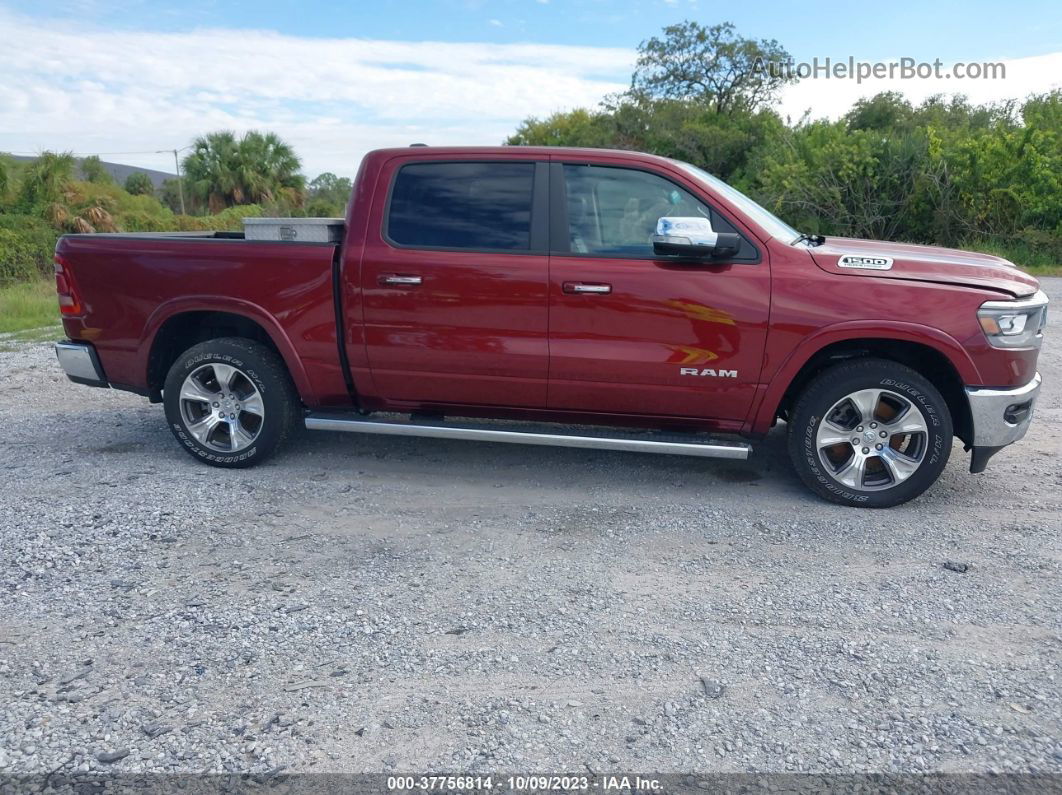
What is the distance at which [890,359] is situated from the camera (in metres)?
4.71

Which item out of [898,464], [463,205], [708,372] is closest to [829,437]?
[898,464]

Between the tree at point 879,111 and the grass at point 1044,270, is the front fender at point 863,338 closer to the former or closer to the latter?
the grass at point 1044,270

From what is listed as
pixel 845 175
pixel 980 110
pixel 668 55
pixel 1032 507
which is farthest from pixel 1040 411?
pixel 668 55

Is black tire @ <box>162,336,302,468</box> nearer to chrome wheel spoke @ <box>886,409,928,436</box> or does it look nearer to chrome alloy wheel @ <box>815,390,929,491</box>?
chrome alloy wheel @ <box>815,390,929,491</box>

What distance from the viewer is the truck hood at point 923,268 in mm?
4445

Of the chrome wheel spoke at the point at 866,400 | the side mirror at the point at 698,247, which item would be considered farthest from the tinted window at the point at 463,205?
the chrome wheel spoke at the point at 866,400

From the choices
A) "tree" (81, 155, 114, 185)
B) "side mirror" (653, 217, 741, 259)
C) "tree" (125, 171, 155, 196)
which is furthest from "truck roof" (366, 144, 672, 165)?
"tree" (125, 171, 155, 196)

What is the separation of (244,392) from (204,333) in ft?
1.77

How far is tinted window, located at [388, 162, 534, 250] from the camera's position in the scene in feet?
15.9

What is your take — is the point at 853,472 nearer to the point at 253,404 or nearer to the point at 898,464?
the point at 898,464

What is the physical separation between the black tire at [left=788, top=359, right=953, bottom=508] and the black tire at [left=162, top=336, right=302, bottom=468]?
3076mm

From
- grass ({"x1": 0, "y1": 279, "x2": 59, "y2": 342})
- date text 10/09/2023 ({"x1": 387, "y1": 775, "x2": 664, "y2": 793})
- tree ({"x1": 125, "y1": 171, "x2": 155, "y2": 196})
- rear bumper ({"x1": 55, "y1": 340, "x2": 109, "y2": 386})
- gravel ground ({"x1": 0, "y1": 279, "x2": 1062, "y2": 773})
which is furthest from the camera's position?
tree ({"x1": 125, "y1": 171, "x2": 155, "y2": 196})

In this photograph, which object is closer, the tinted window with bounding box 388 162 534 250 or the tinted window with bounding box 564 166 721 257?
the tinted window with bounding box 564 166 721 257

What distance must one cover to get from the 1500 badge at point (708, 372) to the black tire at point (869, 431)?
1.43 feet
